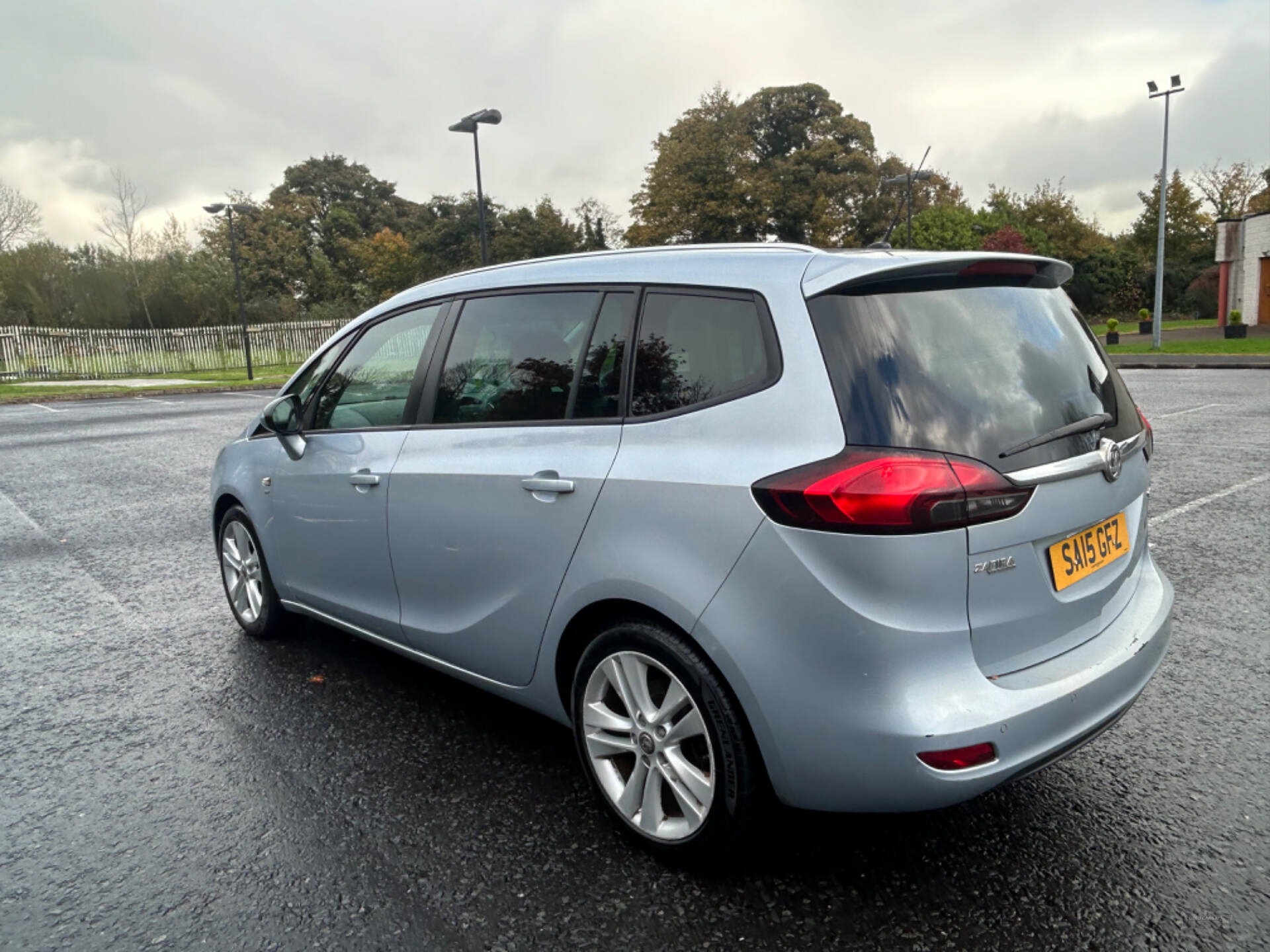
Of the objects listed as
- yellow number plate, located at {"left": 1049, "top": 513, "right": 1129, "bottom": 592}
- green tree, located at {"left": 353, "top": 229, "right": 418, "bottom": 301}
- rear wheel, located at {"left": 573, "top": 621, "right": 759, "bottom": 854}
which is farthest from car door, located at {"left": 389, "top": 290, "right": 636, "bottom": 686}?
green tree, located at {"left": 353, "top": 229, "right": 418, "bottom": 301}

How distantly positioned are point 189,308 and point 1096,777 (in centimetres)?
4674

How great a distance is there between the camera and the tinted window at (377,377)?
3.71 metres

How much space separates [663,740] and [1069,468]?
1.31 metres

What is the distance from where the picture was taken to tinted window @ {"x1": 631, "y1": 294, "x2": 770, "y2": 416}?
2533mm

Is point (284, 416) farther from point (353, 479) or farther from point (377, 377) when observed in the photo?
point (353, 479)

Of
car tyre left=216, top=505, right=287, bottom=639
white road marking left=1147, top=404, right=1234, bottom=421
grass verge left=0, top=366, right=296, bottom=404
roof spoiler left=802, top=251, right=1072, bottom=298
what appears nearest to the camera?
roof spoiler left=802, top=251, right=1072, bottom=298

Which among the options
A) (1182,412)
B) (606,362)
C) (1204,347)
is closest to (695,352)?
(606,362)

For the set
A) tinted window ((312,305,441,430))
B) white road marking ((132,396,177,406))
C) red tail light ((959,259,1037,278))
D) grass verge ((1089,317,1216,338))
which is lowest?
grass verge ((1089,317,1216,338))

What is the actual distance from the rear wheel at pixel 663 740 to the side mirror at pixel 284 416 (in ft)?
6.78

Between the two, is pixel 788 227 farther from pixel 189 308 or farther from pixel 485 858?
pixel 485 858

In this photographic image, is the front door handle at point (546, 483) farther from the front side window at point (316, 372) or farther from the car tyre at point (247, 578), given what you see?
the car tyre at point (247, 578)

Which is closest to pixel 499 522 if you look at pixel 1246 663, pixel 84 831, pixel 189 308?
pixel 84 831

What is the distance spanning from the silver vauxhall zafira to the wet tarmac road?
301 mm

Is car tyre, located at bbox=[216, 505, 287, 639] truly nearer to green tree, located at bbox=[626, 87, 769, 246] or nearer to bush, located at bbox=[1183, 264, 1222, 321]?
green tree, located at bbox=[626, 87, 769, 246]
